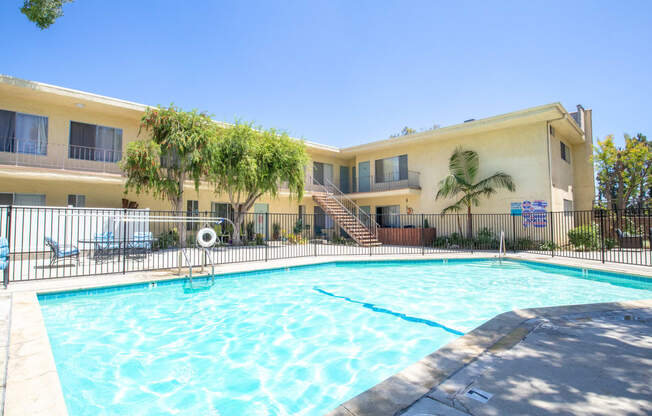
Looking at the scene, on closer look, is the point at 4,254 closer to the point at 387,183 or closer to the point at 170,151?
the point at 170,151

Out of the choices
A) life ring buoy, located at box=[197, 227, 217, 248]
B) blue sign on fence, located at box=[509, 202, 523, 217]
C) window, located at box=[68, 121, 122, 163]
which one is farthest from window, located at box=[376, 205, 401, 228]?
window, located at box=[68, 121, 122, 163]

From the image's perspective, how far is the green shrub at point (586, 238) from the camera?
13.1 meters

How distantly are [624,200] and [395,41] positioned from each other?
1653cm

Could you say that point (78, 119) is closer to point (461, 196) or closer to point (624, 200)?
point (461, 196)

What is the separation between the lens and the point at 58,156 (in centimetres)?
1373

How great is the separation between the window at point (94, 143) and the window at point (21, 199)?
218 centimetres

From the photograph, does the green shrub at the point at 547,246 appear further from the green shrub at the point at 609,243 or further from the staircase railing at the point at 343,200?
the staircase railing at the point at 343,200

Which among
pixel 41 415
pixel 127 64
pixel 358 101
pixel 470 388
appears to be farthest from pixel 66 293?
pixel 358 101

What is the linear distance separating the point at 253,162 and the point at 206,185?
3.86m

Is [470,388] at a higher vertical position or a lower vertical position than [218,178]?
lower

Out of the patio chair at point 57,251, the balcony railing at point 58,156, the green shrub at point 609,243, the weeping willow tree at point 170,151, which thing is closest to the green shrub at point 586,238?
the green shrub at point 609,243

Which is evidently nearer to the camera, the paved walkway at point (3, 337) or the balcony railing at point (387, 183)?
the paved walkway at point (3, 337)

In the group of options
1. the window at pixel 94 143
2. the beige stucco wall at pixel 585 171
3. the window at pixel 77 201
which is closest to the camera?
the window at pixel 77 201

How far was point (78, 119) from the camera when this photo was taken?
565 inches
